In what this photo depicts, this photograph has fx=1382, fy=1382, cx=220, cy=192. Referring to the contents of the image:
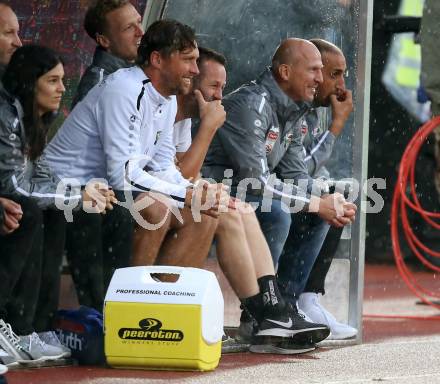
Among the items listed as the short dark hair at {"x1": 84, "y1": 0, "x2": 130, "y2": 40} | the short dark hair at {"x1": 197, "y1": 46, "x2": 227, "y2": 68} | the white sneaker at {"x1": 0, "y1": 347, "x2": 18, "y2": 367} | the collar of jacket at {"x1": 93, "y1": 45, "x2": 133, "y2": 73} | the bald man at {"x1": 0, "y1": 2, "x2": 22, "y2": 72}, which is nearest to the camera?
the white sneaker at {"x1": 0, "y1": 347, "x2": 18, "y2": 367}

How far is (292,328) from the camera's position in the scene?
22.4 ft

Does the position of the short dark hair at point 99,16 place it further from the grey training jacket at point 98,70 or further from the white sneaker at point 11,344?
the white sneaker at point 11,344

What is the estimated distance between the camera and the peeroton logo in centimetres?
607

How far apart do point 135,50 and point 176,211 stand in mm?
1068

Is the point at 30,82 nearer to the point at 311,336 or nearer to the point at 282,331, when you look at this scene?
the point at 282,331

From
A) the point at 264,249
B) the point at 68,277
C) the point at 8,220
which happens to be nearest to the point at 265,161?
the point at 264,249

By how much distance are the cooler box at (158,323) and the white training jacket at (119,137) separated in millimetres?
490

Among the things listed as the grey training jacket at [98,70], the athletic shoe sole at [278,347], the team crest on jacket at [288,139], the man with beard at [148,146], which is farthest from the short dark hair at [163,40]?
the athletic shoe sole at [278,347]

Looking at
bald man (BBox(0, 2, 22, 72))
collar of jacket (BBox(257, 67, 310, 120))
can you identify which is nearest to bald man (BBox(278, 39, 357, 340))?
collar of jacket (BBox(257, 67, 310, 120))

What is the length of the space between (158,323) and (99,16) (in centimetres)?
186

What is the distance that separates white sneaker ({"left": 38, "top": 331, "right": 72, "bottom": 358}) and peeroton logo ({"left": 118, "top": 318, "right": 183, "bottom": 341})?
0.29m

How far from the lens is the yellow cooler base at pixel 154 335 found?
6.06 m

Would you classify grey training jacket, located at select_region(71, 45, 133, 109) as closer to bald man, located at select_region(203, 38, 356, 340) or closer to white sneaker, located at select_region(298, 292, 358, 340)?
bald man, located at select_region(203, 38, 356, 340)

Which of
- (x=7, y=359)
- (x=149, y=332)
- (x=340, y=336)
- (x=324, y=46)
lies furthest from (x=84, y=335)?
(x=324, y=46)
